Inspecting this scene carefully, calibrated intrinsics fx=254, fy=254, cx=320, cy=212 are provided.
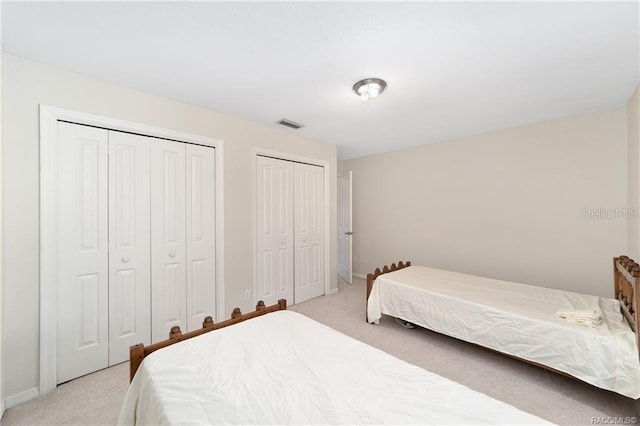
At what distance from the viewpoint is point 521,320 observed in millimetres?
1970

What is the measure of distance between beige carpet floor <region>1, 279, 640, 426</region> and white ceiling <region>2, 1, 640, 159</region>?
2.33 meters

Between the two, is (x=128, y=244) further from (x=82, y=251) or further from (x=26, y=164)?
(x=26, y=164)

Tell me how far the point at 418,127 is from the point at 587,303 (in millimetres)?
2349

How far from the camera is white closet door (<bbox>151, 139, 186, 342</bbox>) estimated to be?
2342 mm

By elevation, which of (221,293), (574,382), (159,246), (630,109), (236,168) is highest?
(630,109)

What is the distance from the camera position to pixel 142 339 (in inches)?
89.8

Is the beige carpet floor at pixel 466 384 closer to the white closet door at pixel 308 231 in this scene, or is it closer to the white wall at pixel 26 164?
the white wall at pixel 26 164

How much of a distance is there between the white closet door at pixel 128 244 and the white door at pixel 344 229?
2930 millimetres

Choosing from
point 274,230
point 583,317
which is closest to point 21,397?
point 274,230

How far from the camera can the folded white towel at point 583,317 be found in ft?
5.73

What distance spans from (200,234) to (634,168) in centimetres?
414

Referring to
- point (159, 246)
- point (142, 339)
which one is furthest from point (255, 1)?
point (142, 339)

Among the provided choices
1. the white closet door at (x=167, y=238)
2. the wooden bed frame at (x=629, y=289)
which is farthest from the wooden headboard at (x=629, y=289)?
the white closet door at (x=167, y=238)

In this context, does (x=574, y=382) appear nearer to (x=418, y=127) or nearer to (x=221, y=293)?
(x=418, y=127)
